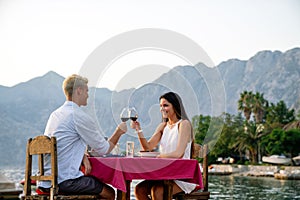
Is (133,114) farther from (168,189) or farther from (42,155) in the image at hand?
(42,155)

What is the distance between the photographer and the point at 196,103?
16.1 ft

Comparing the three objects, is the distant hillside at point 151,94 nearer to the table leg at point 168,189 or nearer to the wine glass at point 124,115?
the wine glass at point 124,115

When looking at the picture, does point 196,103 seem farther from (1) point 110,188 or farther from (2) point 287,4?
(2) point 287,4

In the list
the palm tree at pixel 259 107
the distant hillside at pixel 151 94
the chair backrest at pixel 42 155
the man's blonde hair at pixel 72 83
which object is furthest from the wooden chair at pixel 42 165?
the palm tree at pixel 259 107

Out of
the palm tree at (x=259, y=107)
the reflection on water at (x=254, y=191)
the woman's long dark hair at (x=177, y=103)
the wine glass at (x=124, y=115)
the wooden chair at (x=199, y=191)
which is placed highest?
the palm tree at (x=259, y=107)

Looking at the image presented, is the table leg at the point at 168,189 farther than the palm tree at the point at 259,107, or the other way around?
the palm tree at the point at 259,107

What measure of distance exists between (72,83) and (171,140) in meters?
0.97

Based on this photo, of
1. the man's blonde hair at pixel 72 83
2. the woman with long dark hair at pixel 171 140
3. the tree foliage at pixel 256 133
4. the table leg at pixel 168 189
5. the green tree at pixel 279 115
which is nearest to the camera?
the man's blonde hair at pixel 72 83

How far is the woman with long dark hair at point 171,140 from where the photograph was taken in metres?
4.20

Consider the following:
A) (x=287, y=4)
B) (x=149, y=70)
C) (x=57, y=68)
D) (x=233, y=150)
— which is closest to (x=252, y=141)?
(x=233, y=150)

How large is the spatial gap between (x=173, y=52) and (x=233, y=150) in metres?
58.2

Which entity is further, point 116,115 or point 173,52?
point 173,52

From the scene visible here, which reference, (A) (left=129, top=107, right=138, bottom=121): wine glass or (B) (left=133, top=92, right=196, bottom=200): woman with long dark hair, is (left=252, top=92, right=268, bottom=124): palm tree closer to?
(B) (left=133, top=92, right=196, bottom=200): woman with long dark hair

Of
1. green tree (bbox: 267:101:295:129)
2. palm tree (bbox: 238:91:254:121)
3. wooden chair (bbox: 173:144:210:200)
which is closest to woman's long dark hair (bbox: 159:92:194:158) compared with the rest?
wooden chair (bbox: 173:144:210:200)
